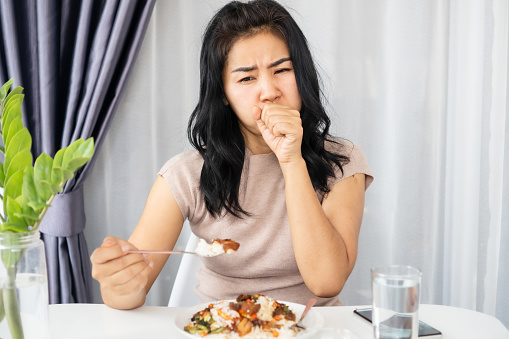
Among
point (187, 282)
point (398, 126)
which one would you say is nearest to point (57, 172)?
point (187, 282)

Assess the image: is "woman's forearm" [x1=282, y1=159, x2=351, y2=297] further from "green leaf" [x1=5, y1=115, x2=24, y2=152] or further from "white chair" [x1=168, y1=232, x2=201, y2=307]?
"green leaf" [x1=5, y1=115, x2=24, y2=152]

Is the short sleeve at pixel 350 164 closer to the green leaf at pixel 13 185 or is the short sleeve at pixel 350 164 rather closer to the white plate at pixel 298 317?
the white plate at pixel 298 317

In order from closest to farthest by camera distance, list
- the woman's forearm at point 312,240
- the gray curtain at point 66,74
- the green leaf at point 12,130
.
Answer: the green leaf at point 12,130, the woman's forearm at point 312,240, the gray curtain at point 66,74

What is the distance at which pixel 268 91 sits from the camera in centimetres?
156

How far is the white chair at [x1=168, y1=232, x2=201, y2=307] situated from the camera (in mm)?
1707

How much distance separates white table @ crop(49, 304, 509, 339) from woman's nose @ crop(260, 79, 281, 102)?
624mm

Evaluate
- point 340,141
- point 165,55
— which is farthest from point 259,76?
point 165,55

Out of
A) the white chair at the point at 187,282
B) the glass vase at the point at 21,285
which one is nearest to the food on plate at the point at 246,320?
the glass vase at the point at 21,285

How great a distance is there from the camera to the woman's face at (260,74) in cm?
157

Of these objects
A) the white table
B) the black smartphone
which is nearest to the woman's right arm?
the white table

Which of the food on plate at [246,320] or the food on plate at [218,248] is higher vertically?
→ the food on plate at [218,248]

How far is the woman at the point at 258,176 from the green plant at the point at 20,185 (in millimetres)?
652

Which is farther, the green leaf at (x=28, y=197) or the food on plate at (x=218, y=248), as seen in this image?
the food on plate at (x=218, y=248)

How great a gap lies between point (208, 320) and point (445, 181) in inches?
72.0
